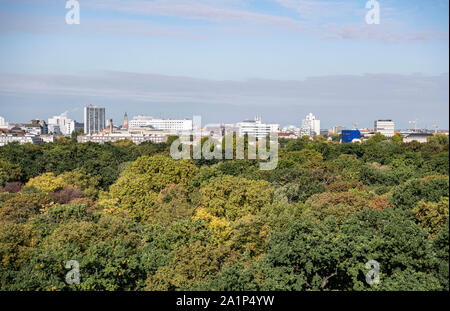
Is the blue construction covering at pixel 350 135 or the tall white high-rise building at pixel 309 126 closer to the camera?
the blue construction covering at pixel 350 135

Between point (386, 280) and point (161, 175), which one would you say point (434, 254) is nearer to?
point (386, 280)

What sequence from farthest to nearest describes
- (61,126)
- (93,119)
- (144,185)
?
(61,126)
(93,119)
(144,185)

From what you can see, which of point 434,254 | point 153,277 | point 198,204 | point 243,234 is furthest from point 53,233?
point 434,254

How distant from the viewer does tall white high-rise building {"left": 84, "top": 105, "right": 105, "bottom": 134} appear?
410 feet

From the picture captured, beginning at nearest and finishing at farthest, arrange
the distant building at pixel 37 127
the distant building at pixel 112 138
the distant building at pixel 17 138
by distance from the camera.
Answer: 1. the distant building at pixel 17 138
2. the distant building at pixel 112 138
3. the distant building at pixel 37 127

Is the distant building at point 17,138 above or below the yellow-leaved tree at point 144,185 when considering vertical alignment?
below

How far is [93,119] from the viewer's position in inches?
4988

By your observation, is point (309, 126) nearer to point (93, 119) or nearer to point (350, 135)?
point (350, 135)

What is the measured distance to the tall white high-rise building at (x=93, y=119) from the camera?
12495 cm

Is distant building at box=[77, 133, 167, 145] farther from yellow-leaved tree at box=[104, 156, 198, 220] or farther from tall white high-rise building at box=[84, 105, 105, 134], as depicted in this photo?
yellow-leaved tree at box=[104, 156, 198, 220]

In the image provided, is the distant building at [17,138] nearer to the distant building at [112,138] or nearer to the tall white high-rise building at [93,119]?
the distant building at [112,138]

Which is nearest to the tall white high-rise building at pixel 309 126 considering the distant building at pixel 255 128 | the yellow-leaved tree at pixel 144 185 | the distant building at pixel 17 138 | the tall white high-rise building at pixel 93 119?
the distant building at pixel 255 128

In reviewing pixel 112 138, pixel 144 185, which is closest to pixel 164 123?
pixel 112 138

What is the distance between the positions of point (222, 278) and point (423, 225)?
334 inches
